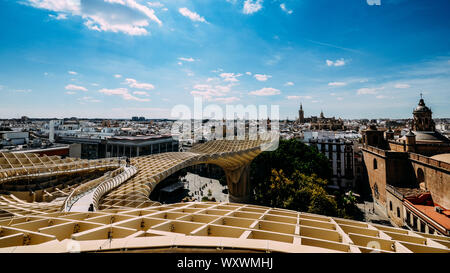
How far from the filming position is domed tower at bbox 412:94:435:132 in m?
33.2

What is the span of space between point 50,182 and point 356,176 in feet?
150

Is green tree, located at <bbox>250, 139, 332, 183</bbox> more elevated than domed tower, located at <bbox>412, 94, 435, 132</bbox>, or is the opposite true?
domed tower, located at <bbox>412, 94, 435, 132</bbox>

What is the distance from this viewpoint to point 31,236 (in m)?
5.66

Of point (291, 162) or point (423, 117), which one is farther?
point (291, 162)

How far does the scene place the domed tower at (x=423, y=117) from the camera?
1306 inches

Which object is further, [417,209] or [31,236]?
[417,209]

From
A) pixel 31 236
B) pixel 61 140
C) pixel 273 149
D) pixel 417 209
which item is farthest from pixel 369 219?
pixel 61 140

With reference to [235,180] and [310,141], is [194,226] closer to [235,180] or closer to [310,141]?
[235,180]

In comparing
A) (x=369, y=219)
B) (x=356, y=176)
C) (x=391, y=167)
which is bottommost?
(x=369, y=219)

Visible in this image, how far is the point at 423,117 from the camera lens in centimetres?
3347

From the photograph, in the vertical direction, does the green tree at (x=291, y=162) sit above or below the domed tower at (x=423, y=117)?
below

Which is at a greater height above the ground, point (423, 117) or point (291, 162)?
point (423, 117)

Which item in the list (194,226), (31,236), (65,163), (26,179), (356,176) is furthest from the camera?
(356,176)
